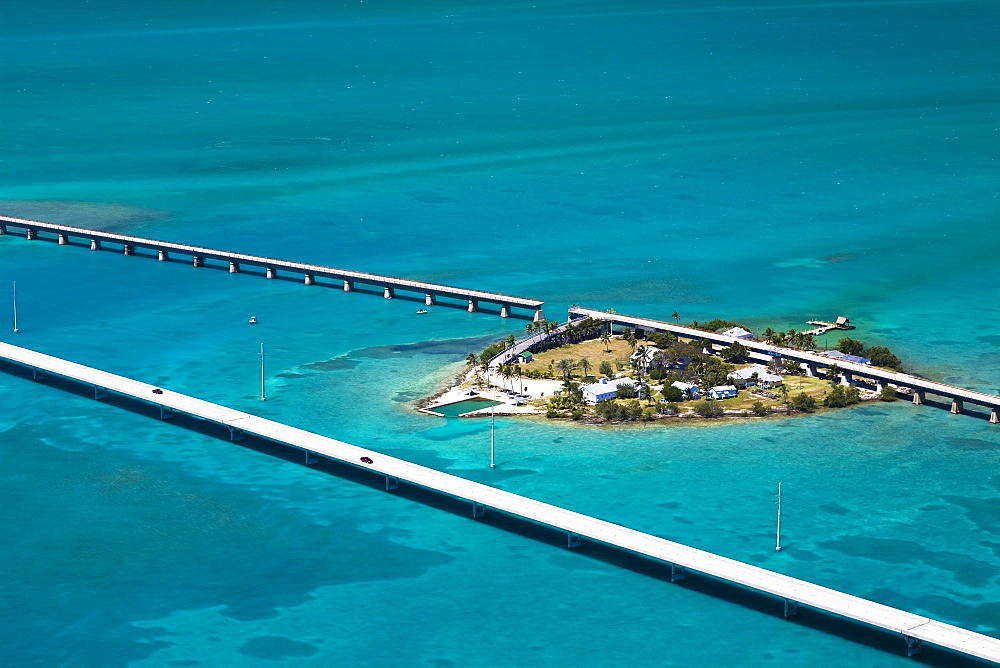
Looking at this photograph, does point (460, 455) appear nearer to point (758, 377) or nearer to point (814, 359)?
point (758, 377)

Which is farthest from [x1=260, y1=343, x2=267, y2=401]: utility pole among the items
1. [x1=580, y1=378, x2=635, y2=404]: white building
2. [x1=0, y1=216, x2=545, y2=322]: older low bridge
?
[x1=580, y1=378, x2=635, y2=404]: white building

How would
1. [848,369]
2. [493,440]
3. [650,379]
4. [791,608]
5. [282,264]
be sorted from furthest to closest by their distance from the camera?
[282,264] < [650,379] < [848,369] < [493,440] < [791,608]

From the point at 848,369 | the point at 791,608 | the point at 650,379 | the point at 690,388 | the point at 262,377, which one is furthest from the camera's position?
the point at 262,377

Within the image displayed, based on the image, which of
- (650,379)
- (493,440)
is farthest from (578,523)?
(650,379)

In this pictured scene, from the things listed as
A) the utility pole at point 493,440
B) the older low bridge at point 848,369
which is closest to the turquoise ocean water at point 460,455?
the utility pole at point 493,440

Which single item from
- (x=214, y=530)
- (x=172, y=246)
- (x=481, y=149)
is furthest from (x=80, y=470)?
(x=481, y=149)

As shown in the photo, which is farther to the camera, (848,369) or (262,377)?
(262,377)

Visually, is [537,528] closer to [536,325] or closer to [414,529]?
[414,529]
